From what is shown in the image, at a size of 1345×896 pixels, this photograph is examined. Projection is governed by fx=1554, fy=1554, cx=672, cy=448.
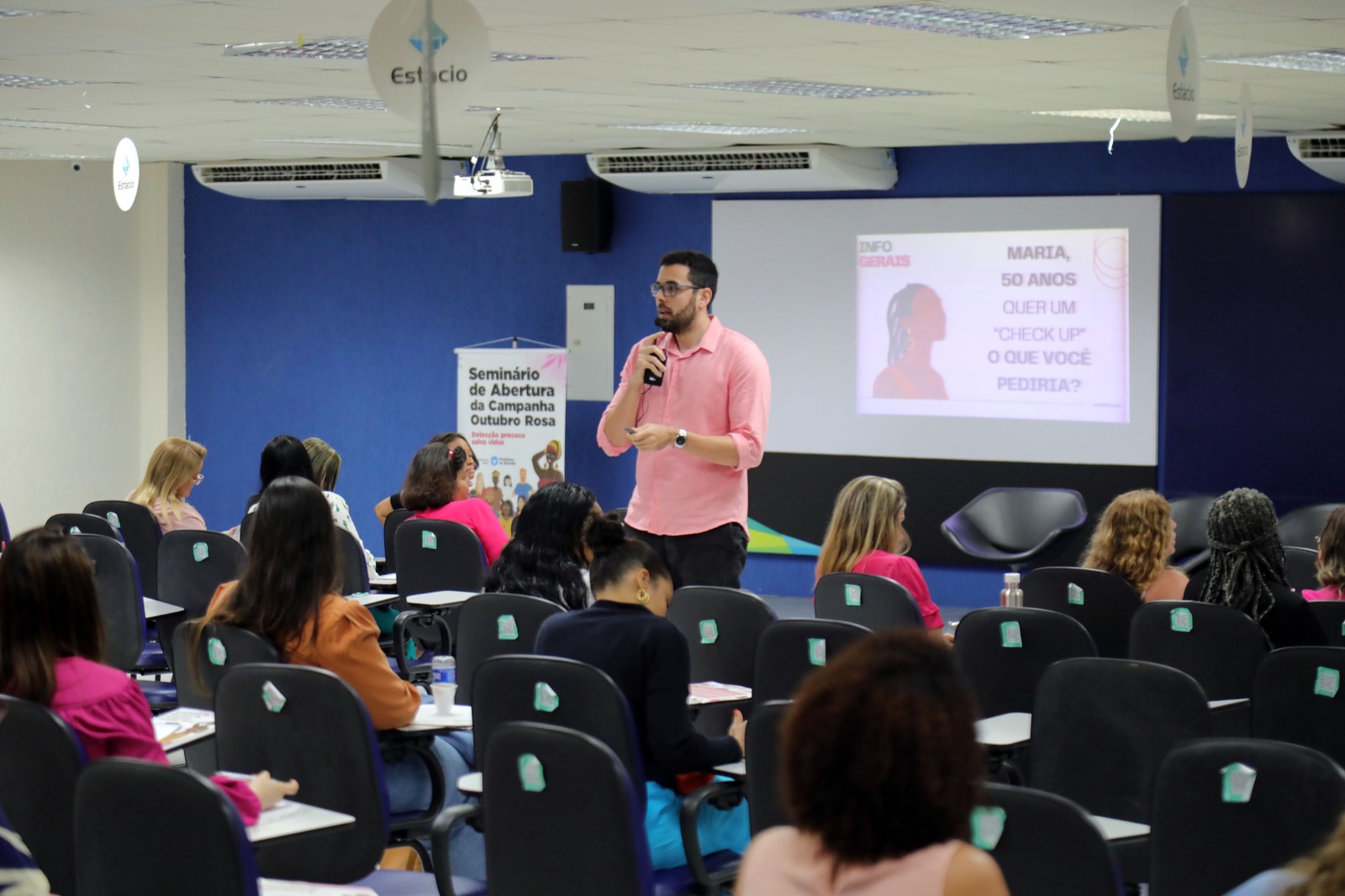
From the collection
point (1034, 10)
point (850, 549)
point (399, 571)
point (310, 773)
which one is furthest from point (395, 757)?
point (1034, 10)

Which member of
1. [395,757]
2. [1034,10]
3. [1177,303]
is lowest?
[395,757]

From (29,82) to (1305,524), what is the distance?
275 inches

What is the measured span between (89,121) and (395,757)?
640cm

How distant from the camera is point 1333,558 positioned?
522cm

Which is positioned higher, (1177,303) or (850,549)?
(1177,303)

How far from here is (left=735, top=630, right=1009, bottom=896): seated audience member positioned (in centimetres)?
175

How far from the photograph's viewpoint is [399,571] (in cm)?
650

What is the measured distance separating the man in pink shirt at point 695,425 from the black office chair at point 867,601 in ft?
0.98

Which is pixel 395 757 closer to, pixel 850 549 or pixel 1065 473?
pixel 850 549

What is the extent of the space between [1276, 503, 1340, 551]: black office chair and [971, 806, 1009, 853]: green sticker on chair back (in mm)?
6532

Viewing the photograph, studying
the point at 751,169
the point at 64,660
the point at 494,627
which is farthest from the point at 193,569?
the point at 751,169

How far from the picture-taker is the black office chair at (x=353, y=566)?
6266 mm

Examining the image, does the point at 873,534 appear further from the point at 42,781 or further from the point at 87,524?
the point at 87,524

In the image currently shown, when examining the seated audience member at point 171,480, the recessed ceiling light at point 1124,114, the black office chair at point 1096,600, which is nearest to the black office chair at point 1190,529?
the recessed ceiling light at point 1124,114
